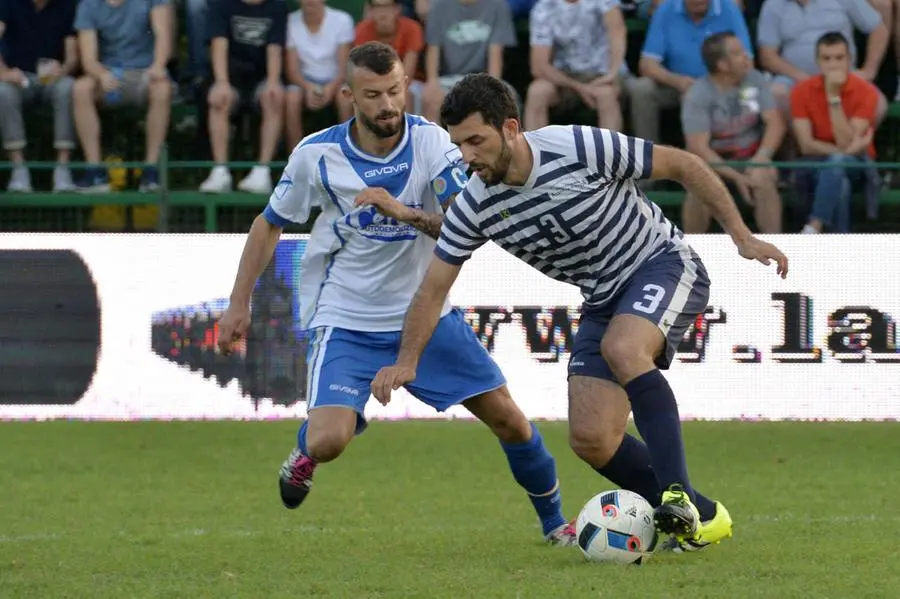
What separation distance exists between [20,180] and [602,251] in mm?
7155

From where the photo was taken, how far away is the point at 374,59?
6.65 metres

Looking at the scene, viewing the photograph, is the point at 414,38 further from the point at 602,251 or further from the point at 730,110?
the point at 602,251

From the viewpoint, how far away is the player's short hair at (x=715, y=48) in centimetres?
1248

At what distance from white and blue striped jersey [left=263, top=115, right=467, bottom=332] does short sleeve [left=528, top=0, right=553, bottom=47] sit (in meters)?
6.23

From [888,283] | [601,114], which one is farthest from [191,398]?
[888,283]

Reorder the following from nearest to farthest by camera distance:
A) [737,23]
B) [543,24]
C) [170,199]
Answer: [170,199] < [737,23] < [543,24]

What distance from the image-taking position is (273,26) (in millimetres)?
13156

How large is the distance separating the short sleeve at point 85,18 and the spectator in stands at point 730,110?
15.6 ft

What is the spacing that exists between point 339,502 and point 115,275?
3.73 m

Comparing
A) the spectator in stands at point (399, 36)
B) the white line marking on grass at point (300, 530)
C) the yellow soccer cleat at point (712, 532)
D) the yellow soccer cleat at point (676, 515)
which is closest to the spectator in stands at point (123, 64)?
the spectator in stands at point (399, 36)

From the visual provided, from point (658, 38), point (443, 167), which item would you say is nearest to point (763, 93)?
point (658, 38)

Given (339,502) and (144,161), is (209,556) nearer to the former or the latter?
(339,502)

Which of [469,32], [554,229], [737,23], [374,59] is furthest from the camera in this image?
[469,32]

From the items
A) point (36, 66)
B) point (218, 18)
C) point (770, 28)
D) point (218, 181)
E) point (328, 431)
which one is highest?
point (218, 18)
